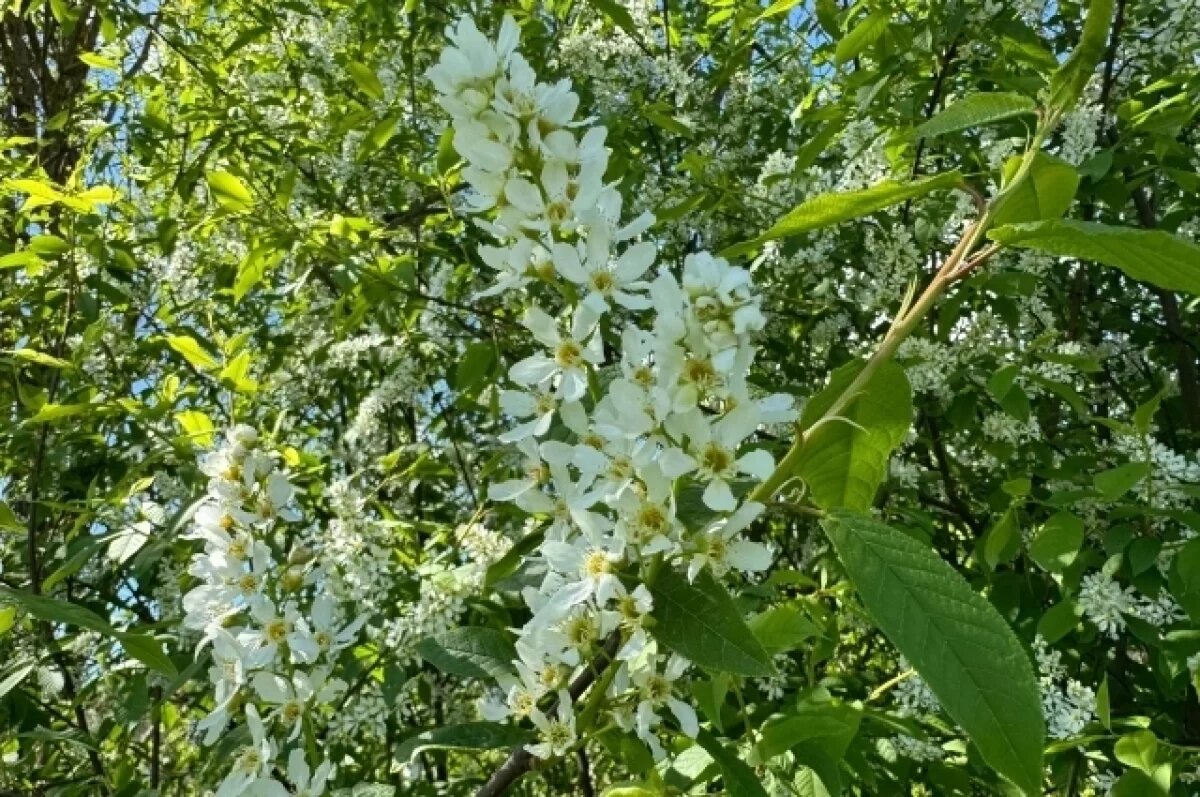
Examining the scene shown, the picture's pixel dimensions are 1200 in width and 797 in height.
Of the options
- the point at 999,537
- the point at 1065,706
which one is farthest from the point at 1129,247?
the point at 1065,706

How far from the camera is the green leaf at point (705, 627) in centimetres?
90

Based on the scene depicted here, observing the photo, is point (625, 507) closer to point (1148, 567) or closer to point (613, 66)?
point (1148, 567)

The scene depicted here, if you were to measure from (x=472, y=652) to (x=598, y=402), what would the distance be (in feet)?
1.36

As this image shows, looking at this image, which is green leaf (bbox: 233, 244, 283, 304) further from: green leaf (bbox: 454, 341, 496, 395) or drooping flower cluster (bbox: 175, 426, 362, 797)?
drooping flower cluster (bbox: 175, 426, 362, 797)

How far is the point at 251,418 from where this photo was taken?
9.69 feet

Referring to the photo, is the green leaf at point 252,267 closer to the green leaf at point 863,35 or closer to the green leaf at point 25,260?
the green leaf at point 25,260

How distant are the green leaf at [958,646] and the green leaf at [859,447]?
13 centimetres

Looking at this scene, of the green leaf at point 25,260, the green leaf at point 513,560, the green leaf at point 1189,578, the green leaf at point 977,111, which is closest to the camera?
the green leaf at point 977,111

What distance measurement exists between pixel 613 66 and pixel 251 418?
5.25ft

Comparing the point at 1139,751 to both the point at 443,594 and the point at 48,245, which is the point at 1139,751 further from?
the point at 48,245

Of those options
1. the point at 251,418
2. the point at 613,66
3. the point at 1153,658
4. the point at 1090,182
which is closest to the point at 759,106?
the point at 613,66

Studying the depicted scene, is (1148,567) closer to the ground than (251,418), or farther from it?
closer to the ground

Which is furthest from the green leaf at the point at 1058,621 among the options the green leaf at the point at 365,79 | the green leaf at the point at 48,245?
the green leaf at the point at 48,245

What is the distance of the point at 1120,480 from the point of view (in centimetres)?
185
